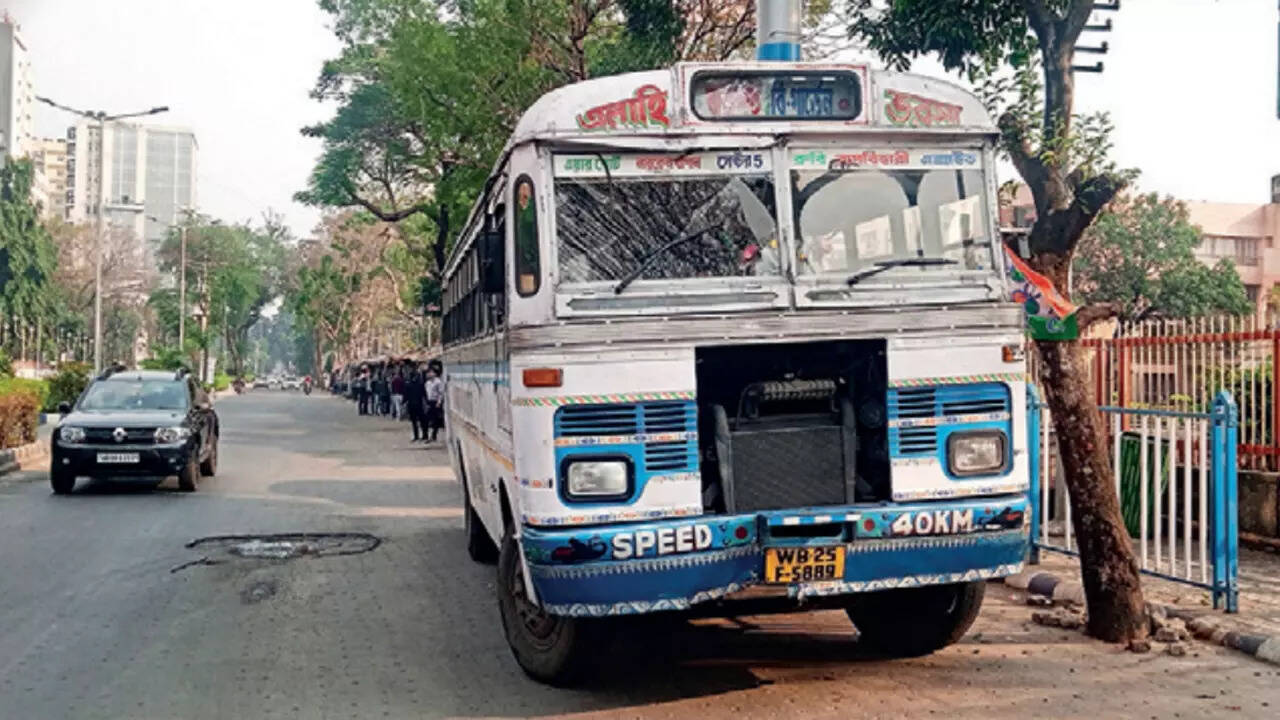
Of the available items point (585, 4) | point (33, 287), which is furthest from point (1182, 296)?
point (33, 287)

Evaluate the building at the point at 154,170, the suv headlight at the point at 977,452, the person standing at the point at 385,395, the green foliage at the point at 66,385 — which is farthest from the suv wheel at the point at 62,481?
the building at the point at 154,170

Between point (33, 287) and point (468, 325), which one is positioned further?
point (33, 287)

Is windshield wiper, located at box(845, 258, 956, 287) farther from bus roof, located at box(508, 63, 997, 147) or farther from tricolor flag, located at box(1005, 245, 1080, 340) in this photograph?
tricolor flag, located at box(1005, 245, 1080, 340)

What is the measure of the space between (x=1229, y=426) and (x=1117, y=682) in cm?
201

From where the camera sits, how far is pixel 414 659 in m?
6.73

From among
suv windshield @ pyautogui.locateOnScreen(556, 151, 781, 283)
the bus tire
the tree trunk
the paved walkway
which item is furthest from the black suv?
the tree trunk

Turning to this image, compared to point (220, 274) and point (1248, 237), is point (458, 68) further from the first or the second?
point (220, 274)

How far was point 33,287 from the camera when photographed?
6450 centimetres

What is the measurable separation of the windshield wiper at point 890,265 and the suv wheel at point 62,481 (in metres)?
12.9

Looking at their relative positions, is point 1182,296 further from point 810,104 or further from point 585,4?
point 810,104

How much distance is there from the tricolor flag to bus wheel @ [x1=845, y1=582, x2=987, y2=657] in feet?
5.06

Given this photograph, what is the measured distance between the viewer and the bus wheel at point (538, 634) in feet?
18.9

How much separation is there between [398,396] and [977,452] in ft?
119

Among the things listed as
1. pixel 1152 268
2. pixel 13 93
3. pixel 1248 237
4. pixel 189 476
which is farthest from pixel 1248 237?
pixel 13 93
